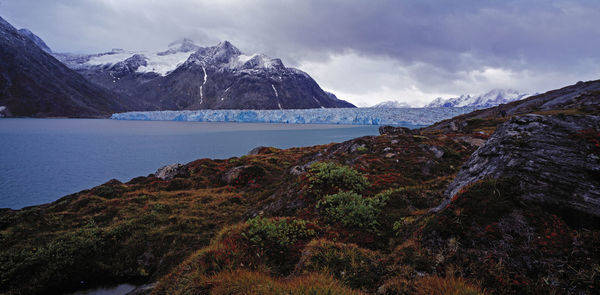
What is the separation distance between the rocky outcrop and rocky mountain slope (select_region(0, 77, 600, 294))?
0.11 feet

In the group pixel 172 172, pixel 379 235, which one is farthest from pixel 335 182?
pixel 172 172

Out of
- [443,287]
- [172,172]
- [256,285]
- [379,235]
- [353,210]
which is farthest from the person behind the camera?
[172,172]

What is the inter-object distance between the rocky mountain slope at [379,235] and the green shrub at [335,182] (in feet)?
0.19

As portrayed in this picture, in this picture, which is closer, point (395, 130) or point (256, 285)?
point (256, 285)

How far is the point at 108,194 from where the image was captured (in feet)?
65.7

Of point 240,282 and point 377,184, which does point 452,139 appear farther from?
point 240,282

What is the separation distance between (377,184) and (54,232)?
676 inches

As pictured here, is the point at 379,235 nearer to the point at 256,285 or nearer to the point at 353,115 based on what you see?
the point at 256,285

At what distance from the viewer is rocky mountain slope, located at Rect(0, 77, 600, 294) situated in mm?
4453

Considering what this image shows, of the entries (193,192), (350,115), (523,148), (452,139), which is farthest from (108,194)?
(350,115)

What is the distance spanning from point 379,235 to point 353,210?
130cm

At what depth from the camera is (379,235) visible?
24.7ft

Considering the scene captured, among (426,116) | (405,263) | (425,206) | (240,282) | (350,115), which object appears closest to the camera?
(240,282)

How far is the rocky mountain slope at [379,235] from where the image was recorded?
4.45 meters
